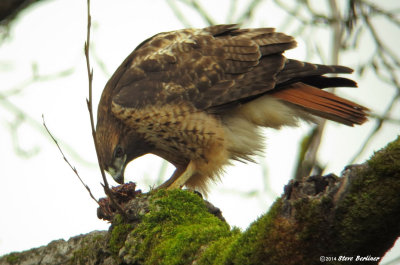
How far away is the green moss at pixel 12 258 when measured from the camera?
379 centimetres

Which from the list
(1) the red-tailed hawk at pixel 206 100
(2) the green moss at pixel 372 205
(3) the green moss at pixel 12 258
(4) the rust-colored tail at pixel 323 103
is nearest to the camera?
(2) the green moss at pixel 372 205

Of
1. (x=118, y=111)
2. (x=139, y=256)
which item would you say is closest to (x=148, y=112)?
(x=118, y=111)

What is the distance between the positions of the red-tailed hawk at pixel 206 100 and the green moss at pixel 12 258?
5.22ft

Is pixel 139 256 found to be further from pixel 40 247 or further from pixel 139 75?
pixel 139 75

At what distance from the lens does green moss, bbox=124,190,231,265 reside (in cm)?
284

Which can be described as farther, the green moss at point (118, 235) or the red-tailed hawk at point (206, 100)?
the red-tailed hawk at point (206, 100)

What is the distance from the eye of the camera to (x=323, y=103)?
4.75 m

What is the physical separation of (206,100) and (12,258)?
2.13 metres

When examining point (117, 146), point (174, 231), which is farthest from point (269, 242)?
point (117, 146)

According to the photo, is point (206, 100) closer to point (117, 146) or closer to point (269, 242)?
point (117, 146)

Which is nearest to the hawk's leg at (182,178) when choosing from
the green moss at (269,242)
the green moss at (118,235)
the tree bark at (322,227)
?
the green moss at (118,235)

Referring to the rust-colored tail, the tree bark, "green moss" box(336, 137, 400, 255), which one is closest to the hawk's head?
the rust-colored tail

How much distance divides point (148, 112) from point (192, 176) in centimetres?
83

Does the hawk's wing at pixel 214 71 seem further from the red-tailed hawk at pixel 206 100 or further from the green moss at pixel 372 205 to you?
the green moss at pixel 372 205
